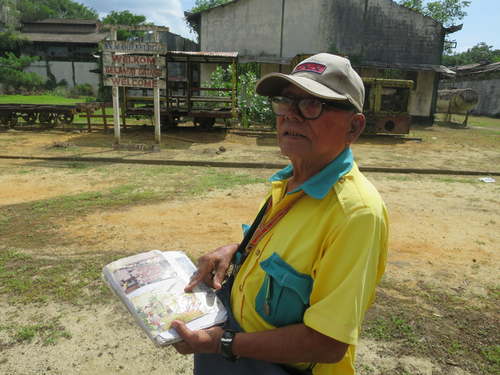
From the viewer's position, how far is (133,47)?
9.48 m

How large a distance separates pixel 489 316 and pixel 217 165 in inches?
248

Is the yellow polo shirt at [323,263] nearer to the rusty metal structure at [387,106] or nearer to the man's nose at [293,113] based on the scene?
the man's nose at [293,113]

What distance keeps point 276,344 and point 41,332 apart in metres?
2.19

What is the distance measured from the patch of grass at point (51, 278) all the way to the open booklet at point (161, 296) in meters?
1.65

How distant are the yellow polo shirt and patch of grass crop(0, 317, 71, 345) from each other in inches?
72.4

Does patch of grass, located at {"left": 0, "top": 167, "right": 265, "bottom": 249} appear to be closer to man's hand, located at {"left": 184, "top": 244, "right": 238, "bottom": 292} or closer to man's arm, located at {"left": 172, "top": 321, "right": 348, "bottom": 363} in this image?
man's hand, located at {"left": 184, "top": 244, "right": 238, "bottom": 292}

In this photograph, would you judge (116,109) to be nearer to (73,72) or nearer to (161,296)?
(161,296)

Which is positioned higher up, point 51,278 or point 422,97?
point 422,97

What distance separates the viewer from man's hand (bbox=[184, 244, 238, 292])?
5.37ft

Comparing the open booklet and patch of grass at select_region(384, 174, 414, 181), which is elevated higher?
the open booklet

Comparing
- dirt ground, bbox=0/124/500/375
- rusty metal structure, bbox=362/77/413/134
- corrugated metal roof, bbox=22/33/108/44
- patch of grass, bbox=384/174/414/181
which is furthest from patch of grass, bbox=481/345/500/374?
corrugated metal roof, bbox=22/33/108/44

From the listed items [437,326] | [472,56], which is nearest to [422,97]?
[437,326]

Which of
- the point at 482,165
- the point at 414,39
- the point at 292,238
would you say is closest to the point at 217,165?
the point at 482,165

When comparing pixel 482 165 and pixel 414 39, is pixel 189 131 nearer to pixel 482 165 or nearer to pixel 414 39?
pixel 482 165
